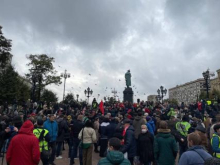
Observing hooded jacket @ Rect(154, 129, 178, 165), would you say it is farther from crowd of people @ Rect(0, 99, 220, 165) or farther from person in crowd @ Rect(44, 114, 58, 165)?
person in crowd @ Rect(44, 114, 58, 165)

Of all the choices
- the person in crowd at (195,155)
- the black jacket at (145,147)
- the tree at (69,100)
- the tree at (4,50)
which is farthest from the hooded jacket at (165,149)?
the tree at (4,50)

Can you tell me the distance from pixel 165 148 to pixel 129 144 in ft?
4.14

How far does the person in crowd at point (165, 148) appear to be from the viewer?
5203 millimetres

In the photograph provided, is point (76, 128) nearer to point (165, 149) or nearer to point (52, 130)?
point (52, 130)

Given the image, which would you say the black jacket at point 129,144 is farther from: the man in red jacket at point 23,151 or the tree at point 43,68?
the tree at point 43,68

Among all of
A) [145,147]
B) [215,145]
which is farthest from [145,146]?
[215,145]

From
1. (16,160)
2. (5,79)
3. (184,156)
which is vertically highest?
(5,79)

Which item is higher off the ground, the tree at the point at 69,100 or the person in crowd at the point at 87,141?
the tree at the point at 69,100

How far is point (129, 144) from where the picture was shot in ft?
20.3

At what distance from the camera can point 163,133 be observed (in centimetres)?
533

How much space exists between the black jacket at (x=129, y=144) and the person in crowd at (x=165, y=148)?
1.04m

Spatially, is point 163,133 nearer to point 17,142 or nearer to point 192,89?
point 17,142

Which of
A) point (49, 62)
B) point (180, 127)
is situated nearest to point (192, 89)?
point (49, 62)

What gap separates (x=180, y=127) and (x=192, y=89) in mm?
132491
